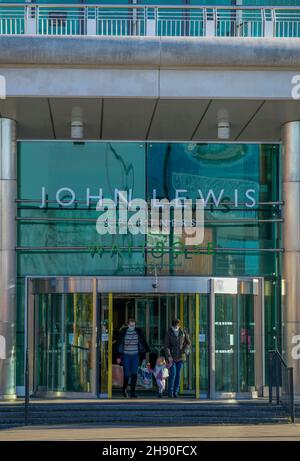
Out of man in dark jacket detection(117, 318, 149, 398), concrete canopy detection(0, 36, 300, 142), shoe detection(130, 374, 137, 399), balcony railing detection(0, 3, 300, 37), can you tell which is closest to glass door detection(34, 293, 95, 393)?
man in dark jacket detection(117, 318, 149, 398)

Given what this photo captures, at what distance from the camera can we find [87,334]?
82.7ft

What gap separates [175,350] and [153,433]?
4669 mm

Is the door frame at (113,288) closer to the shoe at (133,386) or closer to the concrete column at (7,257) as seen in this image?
the shoe at (133,386)

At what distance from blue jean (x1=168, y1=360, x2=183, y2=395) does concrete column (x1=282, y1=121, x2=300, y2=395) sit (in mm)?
2300

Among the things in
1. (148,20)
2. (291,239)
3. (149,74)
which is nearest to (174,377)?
(291,239)

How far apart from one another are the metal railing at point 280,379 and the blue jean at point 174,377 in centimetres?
196

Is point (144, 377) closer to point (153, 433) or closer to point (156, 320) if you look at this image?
point (156, 320)

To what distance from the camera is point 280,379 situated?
23766 mm

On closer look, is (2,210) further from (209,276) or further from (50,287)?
(209,276)

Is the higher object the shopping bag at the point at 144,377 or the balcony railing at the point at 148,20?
the balcony railing at the point at 148,20

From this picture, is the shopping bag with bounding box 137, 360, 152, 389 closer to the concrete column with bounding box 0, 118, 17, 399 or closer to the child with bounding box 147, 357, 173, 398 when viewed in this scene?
the child with bounding box 147, 357, 173, 398

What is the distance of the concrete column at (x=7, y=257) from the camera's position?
24.0 meters

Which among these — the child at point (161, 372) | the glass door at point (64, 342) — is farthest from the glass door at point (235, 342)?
the glass door at point (64, 342)

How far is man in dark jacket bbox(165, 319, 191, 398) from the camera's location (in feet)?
79.3
